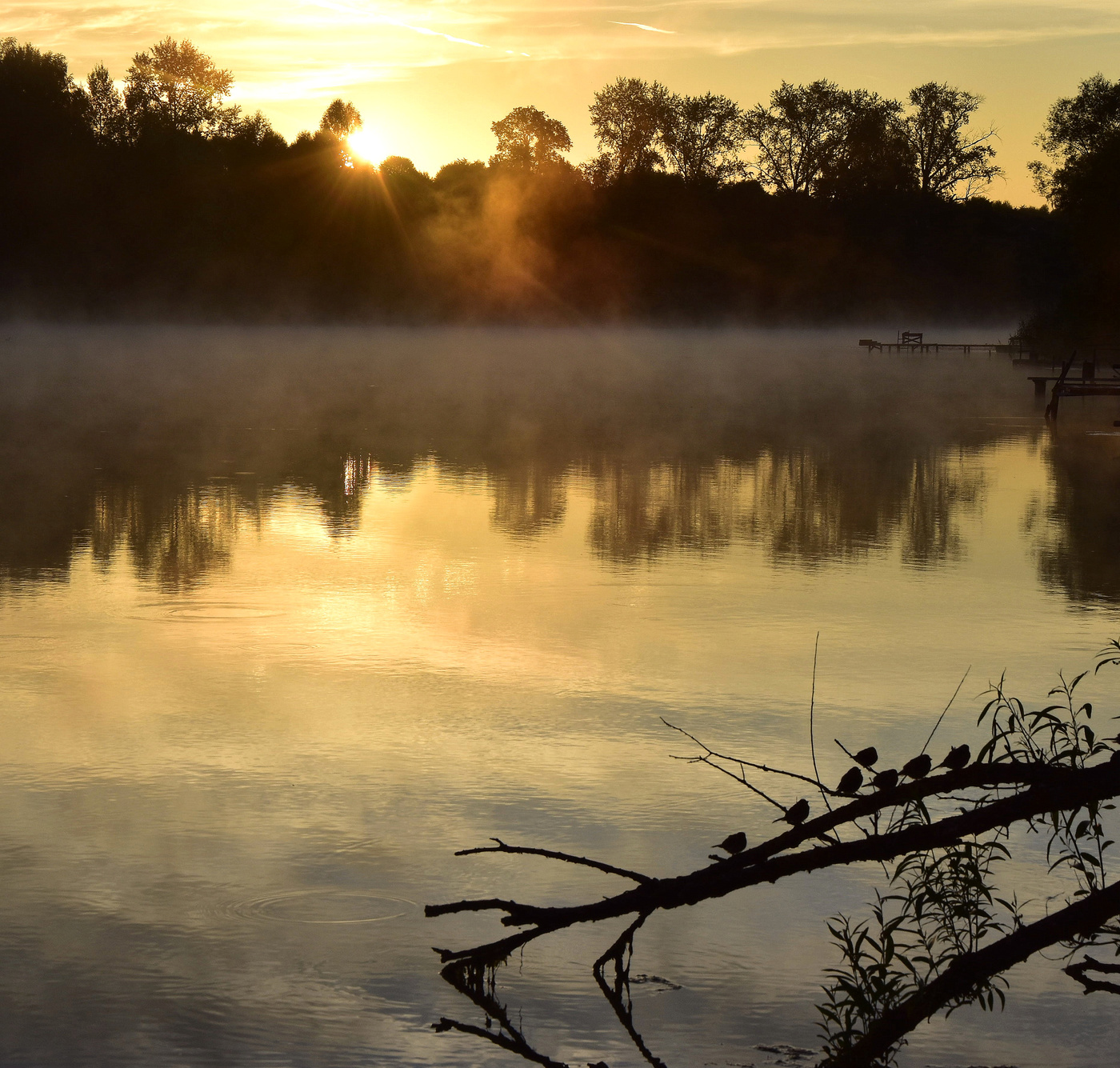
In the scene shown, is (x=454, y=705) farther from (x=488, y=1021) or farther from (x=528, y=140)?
Result: (x=528, y=140)

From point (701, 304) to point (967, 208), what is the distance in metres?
24.5

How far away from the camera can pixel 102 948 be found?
6105 millimetres

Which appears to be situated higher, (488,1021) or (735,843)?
(735,843)

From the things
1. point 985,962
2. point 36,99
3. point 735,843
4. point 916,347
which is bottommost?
point 985,962

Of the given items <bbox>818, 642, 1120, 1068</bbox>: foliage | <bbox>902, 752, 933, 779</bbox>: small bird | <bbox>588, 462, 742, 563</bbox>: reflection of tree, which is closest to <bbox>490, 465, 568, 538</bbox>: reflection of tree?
<bbox>588, 462, 742, 563</bbox>: reflection of tree

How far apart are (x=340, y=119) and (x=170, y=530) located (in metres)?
115

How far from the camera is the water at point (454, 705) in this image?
5.76m

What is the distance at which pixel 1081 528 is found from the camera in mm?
17844

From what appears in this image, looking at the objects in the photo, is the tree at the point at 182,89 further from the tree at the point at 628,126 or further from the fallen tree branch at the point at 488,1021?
the fallen tree branch at the point at 488,1021

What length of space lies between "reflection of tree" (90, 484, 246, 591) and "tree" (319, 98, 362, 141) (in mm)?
110585

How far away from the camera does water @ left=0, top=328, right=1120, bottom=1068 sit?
5.76 meters

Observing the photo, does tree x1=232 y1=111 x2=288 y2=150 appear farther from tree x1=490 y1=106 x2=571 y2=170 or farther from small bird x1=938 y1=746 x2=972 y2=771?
small bird x1=938 y1=746 x2=972 y2=771

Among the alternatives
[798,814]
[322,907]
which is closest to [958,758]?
[798,814]

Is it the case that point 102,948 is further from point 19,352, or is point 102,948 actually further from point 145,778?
point 19,352
